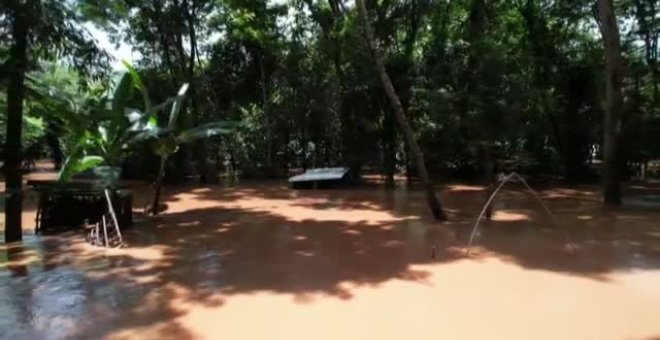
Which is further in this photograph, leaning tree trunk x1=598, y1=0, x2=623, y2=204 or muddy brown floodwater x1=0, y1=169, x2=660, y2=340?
leaning tree trunk x1=598, y1=0, x2=623, y2=204

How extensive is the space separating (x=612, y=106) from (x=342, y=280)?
9.60m

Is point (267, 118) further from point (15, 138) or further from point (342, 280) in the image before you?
point (342, 280)

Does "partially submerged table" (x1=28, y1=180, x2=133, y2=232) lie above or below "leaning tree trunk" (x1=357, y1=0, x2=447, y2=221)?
below

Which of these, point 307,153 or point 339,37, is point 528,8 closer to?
point 339,37

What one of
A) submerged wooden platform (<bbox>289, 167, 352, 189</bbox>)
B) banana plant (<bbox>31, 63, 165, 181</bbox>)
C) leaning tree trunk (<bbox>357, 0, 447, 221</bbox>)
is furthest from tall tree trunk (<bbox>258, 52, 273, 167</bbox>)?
leaning tree trunk (<bbox>357, 0, 447, 221</bbox>)

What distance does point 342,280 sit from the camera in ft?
23.5

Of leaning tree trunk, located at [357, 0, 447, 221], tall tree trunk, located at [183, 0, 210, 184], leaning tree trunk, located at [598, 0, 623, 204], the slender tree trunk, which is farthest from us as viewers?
tall tree trunk, located at [183, 0, 210, 184]

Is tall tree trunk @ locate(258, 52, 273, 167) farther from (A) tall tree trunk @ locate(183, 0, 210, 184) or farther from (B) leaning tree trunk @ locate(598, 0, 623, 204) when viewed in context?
(B) leaning tree trunk @ locate(598, 0, 623, 204)

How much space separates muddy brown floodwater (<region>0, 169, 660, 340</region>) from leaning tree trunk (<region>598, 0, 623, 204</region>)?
71.0 inches

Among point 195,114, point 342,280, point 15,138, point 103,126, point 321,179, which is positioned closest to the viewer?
point 342,280

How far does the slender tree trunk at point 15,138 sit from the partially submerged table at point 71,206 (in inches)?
30.5

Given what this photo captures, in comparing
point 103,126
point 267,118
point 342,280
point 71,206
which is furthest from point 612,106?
point 71,206

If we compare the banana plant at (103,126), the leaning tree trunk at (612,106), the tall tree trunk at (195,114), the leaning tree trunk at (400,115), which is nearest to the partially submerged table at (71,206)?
the banana plant at (103,126)

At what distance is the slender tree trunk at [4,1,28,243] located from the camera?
8.80 m
